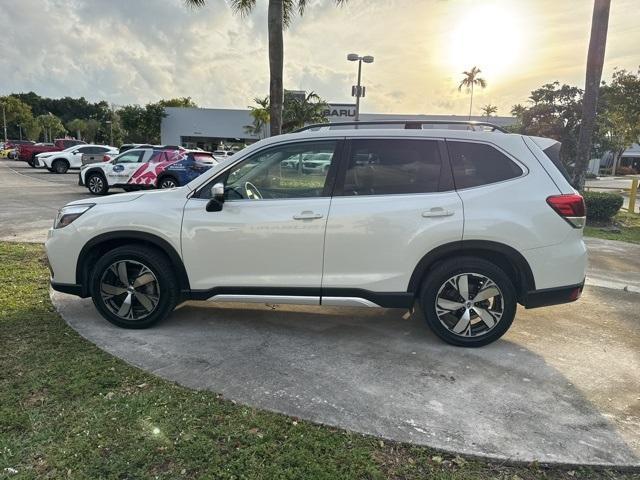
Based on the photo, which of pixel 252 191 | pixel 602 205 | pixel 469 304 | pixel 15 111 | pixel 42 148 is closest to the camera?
pixel 469 304

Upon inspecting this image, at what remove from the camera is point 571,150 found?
54.0ft

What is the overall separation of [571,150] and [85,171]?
16665mm

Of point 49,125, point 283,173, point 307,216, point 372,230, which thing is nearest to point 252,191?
point 283,173

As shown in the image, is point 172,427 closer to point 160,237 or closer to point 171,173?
point 160,237

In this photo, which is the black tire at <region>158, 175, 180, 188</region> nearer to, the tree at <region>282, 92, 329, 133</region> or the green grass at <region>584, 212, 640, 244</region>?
the green grass at <region>584, 212, 640, 244</region>

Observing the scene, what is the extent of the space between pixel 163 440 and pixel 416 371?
1.89 metres

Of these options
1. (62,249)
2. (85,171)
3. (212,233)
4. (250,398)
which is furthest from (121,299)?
(85,171)

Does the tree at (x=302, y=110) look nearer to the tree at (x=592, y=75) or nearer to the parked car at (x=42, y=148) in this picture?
the parked car at (x=42, y=148)

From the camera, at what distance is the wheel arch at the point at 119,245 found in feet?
13.4

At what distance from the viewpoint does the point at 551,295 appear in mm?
3865

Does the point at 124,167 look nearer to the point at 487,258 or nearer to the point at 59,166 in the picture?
the point at 59,166

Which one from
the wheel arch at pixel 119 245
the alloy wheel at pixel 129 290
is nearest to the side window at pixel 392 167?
the wheel arch at pixel 119 245

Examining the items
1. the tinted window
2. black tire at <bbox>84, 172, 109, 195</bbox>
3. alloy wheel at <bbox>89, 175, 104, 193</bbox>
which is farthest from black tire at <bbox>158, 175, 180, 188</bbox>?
alloy wheel at <bbox>89, 175, 104, 193</bbox>

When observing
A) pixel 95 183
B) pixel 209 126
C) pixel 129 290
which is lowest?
pixel 129 290
